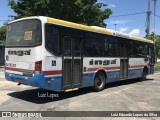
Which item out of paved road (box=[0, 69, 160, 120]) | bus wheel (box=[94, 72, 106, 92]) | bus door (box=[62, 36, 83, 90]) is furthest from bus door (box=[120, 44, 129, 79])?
bus door (box=[62, 36, 83, 90])

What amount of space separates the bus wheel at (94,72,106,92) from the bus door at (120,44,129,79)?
2.03m

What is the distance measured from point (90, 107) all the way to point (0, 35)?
46.6 meters

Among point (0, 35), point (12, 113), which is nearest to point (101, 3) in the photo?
point (12, 113)

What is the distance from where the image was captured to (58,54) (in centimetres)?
1066

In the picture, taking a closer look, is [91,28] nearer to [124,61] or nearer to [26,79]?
[124,61]

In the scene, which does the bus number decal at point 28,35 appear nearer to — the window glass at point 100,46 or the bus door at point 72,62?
the bus door at point 72,62

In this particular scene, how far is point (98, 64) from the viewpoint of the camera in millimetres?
13234

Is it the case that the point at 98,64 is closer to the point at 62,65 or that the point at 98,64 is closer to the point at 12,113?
the point at 62,65

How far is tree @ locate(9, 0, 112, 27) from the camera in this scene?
88.0ft

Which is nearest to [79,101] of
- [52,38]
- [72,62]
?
[72,62]

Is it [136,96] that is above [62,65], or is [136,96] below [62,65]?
below

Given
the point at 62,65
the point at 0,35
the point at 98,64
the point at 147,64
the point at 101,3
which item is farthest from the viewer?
the point at 0,35

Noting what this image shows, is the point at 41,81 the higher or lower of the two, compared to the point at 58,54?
lower

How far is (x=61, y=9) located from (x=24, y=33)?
16.7 m
